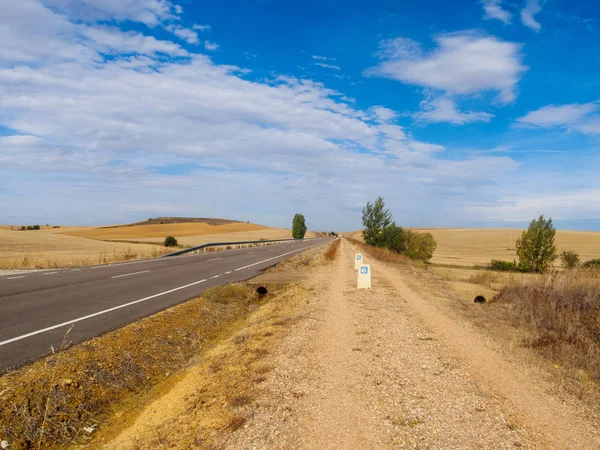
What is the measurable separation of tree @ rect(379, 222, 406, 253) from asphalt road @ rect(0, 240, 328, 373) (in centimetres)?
3958

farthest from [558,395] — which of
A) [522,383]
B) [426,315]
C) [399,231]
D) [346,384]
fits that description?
[399,231]

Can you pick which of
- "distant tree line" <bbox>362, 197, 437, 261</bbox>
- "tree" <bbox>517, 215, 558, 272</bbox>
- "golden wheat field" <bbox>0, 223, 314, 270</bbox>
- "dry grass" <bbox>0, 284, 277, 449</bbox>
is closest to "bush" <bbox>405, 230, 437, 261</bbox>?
"distant tree line" <bbox>362, 197, 437, 261</bbox>

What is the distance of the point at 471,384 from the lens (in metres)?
5.74

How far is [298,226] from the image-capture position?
427 feet

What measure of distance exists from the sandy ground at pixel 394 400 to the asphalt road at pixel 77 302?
286cm

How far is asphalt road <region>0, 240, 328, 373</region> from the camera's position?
7434 millimetres

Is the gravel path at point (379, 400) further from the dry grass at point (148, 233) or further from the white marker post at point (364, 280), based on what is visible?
the dry grass at point (148, 233)

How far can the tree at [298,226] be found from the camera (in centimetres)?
12938

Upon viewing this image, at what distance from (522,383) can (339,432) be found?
3.25 meters

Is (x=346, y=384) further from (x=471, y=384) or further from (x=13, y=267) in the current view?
(x=13, y=267)

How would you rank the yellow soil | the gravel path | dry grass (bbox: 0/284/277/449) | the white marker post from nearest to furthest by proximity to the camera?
the gravel path, dry grass (bbox: 0/284/277/449), the white marker post, the yellow soil

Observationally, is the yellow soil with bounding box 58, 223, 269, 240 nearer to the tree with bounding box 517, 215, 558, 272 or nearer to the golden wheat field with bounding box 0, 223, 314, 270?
the golden wheat field with bounding box 0, 223, 314, 270

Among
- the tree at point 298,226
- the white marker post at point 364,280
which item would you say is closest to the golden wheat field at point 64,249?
the white marker post at point 364,280

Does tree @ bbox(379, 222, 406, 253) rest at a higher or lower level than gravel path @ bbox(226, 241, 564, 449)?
higher
